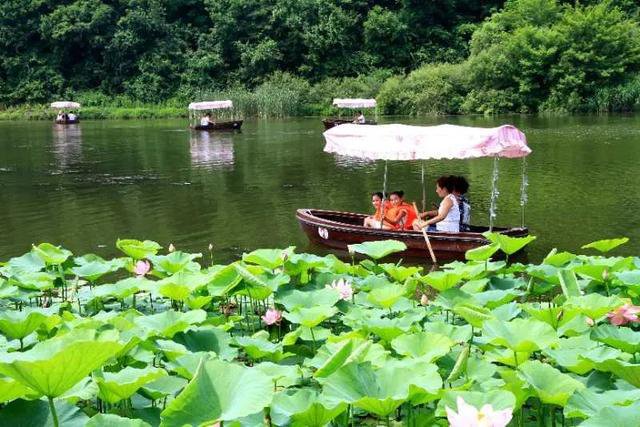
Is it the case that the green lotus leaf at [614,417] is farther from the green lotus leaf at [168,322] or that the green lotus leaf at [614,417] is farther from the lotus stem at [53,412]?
the green lotus leaf at [168,322]

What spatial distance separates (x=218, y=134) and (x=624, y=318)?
1164 inches

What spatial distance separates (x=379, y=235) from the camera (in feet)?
31.7

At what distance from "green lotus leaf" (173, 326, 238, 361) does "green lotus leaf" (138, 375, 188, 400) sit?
19.7 inches

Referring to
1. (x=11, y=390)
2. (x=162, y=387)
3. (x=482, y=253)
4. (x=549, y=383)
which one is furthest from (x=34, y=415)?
(x=482, y=253)

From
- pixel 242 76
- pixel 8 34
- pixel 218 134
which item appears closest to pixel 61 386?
pixel 218 134

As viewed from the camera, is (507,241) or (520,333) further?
(507,241)

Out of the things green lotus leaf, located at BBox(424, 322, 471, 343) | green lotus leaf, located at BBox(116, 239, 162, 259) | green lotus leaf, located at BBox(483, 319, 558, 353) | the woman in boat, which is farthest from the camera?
the woman in boat

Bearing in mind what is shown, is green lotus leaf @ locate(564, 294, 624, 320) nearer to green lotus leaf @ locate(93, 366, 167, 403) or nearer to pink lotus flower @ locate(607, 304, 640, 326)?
Result: pink lotus flower @ locate(607, 304, 640, 326)

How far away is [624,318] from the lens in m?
2.93

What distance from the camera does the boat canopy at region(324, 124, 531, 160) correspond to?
9055 mm

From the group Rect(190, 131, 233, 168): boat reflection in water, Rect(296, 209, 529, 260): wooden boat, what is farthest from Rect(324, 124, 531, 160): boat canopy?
Rect(190, 131, 233, 168): boat reflection in water

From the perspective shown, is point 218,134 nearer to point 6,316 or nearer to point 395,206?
point 395,206

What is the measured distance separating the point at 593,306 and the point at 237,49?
1972 inches

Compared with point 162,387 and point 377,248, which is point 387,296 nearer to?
point 377,248
